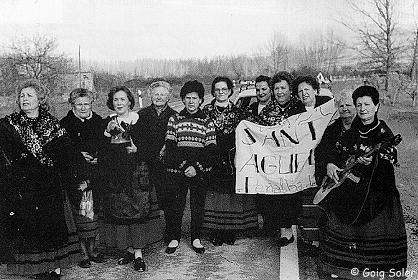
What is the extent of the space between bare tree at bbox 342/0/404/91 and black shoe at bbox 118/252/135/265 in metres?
2.44

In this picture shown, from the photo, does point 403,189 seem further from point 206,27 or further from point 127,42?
point 127,42

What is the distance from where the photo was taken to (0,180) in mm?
3170

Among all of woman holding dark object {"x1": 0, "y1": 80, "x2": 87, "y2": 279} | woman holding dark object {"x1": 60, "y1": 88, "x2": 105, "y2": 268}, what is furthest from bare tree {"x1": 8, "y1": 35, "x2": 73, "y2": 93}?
woman holding dark object {"x1": 0, "y1": 80, "x2": 87, "y2": 279}

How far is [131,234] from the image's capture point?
133 inches

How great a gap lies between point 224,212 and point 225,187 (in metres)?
0.21

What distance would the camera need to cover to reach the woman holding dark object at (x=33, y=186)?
Answer: 3.10 meters

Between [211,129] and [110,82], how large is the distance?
0.94 meters

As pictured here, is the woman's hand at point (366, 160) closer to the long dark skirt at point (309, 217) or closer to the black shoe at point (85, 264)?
the long dark skirt at point (309, 217)

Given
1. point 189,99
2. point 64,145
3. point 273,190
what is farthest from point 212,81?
point 64,145

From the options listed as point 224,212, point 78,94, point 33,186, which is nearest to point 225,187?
point 224,212

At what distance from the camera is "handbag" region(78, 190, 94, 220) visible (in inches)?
135

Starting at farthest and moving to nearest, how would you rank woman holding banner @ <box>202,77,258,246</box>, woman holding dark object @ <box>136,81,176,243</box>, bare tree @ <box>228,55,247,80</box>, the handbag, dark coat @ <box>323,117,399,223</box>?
bare tree @ <box>228,55,247,80</box> → woman holding banner @ <box>202,77,258,246</box> → woman holding dark object @ <box>136,81,176,243</box> → the handbag → dark coat @ <box>323,117,399,223</box>

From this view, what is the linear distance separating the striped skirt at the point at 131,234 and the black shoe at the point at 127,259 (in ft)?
0.28

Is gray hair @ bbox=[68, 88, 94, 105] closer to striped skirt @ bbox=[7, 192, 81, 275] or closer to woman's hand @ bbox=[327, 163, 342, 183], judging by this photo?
striped skirt @ bbox=[7, 192, 81, 275]
